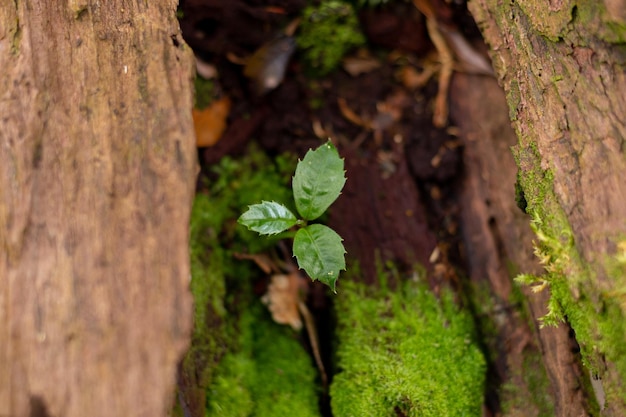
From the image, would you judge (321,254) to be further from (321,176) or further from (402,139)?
(402,139)

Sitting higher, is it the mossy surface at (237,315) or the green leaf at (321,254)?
the green leaf at (321,254)

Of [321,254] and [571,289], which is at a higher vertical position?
[571,289]

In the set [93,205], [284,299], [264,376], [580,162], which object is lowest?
[264,376]

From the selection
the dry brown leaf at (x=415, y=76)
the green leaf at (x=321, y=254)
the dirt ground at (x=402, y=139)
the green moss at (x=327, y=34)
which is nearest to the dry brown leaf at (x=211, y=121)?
the dirt ground at (x=402, y=139)

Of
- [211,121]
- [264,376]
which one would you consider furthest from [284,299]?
[211,121]

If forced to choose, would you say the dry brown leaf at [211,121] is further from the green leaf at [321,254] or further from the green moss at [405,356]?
the green moss at [405,356]

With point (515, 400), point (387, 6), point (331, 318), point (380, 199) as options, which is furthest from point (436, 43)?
point (515, 400)
